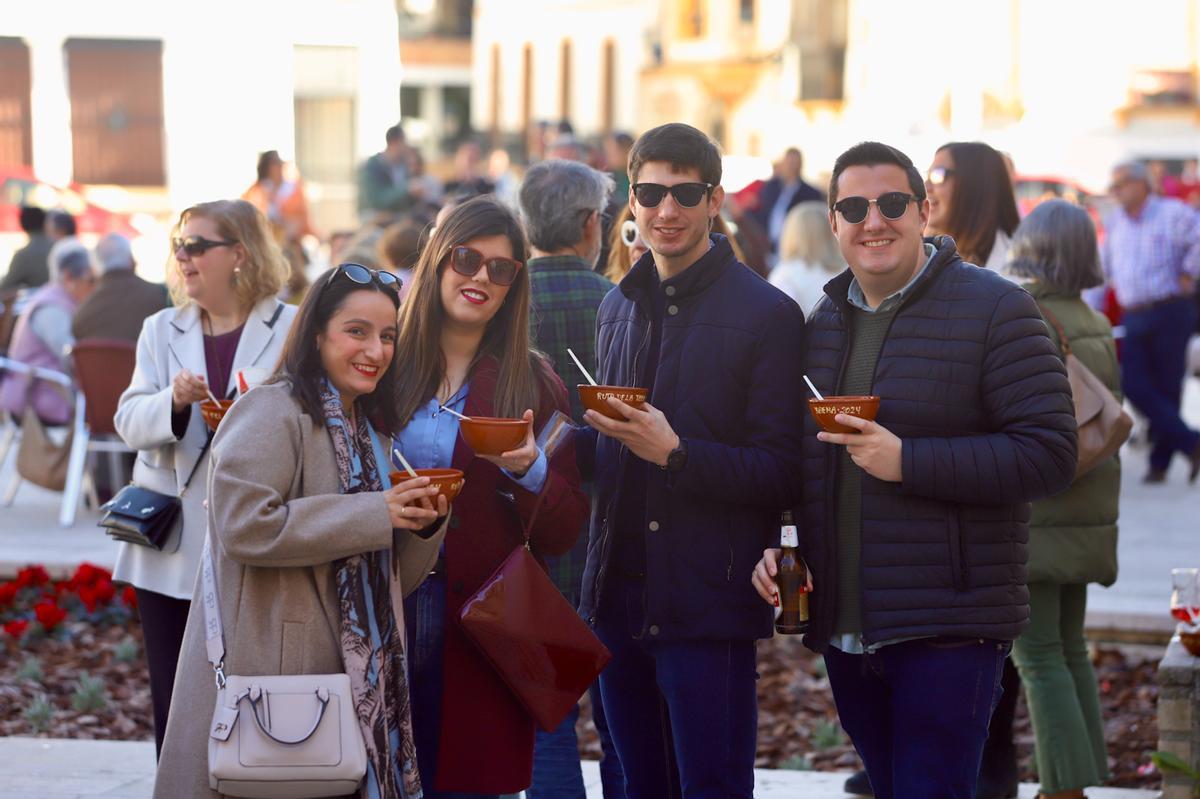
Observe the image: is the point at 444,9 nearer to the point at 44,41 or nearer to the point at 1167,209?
the point at 44,41

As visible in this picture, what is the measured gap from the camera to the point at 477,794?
4453mm

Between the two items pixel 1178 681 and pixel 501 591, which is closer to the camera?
pixel 501 591

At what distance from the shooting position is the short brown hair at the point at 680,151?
4488mm

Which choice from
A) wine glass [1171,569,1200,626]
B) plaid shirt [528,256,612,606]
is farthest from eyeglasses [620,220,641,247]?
wine glass [1171,569,1200,626]

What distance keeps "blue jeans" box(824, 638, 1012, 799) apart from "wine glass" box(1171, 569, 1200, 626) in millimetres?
1802

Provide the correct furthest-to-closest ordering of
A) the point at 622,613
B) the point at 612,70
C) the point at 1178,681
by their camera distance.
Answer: the point at 612,70 < the point at 1178,681 < the point at 622,613

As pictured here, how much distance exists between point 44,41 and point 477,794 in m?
32.8

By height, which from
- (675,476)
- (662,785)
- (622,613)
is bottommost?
(662,785)

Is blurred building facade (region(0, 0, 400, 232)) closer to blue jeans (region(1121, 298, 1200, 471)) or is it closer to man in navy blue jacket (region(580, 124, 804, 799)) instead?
blue jeans (region(1121, 298, 1200, 471))

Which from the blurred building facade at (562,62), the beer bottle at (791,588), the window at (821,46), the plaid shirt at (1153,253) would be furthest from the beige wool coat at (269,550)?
the blurred building facade at (562,62)

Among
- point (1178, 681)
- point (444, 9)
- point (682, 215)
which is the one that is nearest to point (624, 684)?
Answer: point (682, 215)

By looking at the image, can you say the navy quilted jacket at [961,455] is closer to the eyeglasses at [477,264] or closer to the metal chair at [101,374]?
the eyeglasses at [477,264]

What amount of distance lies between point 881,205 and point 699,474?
0.74 m

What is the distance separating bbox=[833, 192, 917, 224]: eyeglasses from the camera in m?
4.24
